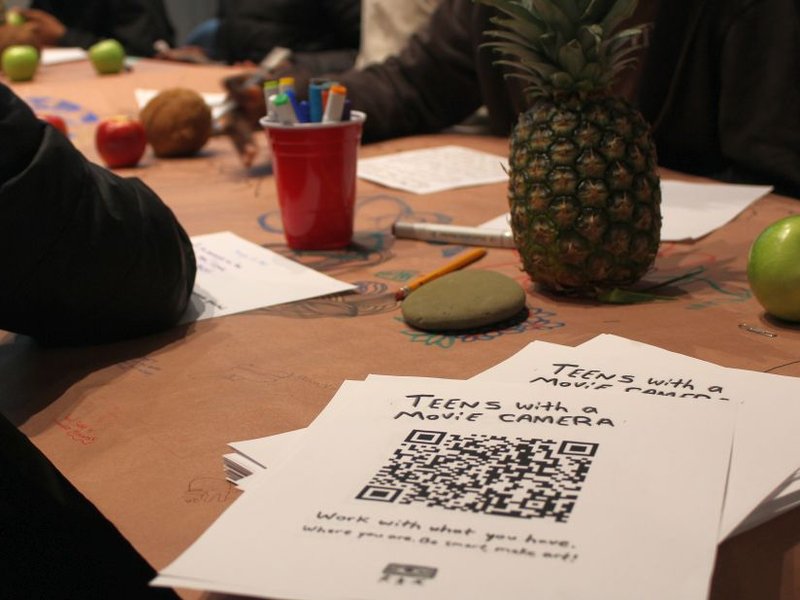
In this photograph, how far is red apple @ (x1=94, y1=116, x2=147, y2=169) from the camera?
61.4 inches

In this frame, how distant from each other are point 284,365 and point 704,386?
0.34m

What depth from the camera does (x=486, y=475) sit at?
1.81 ft

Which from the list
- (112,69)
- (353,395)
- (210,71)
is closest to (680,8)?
(353,395)

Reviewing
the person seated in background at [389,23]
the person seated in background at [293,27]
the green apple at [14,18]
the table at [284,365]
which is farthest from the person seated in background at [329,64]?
the green apple at [14,18]

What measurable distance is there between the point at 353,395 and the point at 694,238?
0.58m

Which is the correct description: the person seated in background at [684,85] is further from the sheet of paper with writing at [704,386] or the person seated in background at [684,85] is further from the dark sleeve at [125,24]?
the dark sleeve at [125,24]

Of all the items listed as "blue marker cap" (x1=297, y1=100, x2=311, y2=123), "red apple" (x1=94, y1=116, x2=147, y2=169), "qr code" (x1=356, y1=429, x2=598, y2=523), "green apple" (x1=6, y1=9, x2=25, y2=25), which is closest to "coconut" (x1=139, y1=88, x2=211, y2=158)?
"red apple" (x1=94, y1=116, x2=147, y2=169)

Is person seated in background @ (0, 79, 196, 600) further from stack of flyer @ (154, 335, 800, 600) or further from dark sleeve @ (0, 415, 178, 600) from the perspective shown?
stack of flyer @ (154, 335, 800, 600)

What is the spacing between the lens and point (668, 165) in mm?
1533

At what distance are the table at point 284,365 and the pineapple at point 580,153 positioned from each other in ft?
0.20

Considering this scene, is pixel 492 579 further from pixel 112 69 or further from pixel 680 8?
pixel 112 69

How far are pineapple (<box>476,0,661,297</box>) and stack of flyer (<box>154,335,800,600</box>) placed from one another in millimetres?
196

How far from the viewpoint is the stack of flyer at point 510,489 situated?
1.51 ft

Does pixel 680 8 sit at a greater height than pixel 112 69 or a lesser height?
greater
